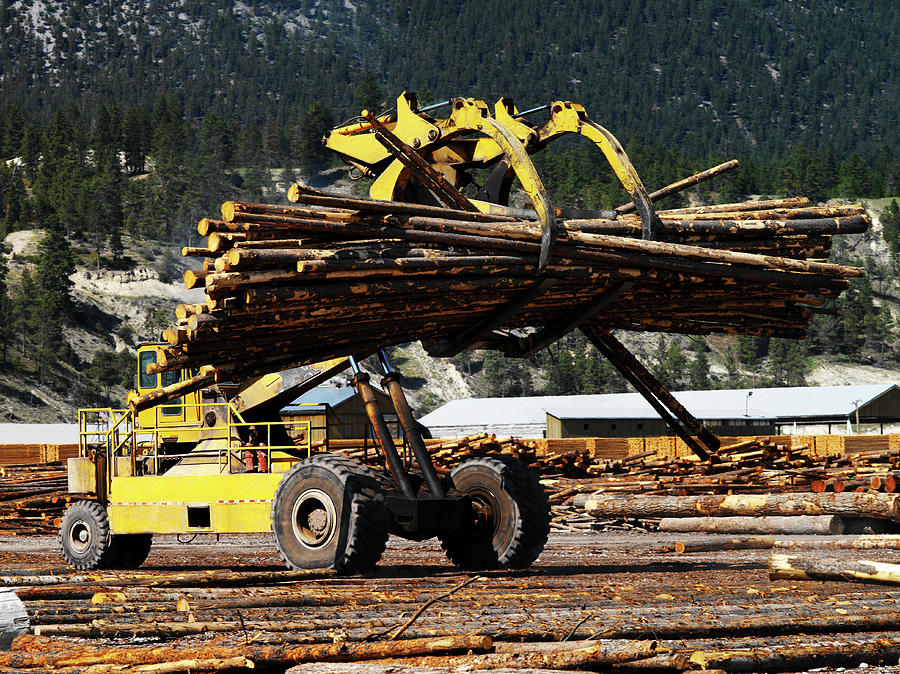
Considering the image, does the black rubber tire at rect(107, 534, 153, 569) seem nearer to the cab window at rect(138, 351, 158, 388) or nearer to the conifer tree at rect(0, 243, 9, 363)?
the cab window at rect(138, 351, 158, 388)

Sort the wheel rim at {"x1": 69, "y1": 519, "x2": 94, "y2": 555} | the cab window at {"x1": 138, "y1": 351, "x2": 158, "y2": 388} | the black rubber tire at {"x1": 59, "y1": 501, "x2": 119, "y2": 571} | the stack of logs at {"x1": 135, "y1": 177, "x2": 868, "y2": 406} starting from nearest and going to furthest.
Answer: the stack of logs at {"x1": 135, "y1": 177, "x2": 868, "y2": 406} < the black rubber tire at {"x1": 59, "y1": 501, "x2": 119, "y2": 571} < the wheel rim at {"x1": 69, "y1": 519, "x2": 94, "y2": 555} < the cab window at {"x1": 138, "y1": 351, "x2": 158, "y2": 388}

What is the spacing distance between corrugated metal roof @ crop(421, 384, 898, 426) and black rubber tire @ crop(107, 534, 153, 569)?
5168cm

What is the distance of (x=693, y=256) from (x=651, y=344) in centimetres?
11268

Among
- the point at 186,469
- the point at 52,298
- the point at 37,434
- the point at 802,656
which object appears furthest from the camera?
the point at 52,298

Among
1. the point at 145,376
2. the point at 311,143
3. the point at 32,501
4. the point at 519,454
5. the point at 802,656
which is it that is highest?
the point at 311,143

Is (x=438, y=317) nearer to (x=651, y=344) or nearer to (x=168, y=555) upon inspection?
(x=168, y=555)

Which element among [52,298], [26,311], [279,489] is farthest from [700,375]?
[279,489]

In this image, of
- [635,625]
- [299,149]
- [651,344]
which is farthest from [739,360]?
[635,625]

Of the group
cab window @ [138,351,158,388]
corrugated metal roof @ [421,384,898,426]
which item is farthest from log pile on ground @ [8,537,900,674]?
corrugated metal roof @ [421,384,898,426]

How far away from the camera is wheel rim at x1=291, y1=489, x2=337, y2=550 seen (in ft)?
40.8

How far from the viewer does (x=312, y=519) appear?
12578mm

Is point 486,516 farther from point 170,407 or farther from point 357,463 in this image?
point 170,407

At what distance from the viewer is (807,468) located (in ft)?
Result: 89.1

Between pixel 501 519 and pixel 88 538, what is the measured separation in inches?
219
